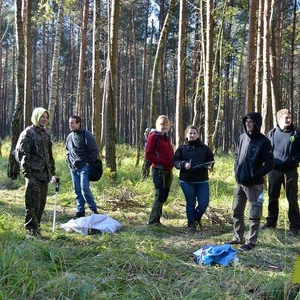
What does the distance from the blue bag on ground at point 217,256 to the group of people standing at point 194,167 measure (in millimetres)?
652

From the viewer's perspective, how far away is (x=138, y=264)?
4.43 metres

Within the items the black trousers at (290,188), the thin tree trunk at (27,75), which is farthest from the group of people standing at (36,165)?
the thin tree trunk at (27,75)

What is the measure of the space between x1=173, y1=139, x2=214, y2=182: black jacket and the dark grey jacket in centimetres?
161

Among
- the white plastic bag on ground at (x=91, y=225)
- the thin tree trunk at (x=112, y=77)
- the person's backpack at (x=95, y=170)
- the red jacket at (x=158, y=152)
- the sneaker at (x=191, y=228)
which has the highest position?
the thin tree trunk at (x=112, y=77)

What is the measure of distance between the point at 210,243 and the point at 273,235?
1.06 metres

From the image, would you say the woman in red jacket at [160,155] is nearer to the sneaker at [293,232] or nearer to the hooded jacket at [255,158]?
the hooded jacket at [255,158]

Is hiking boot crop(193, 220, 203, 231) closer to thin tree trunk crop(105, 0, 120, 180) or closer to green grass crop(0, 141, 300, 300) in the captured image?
green grass crop(0, 141, 300, 300)

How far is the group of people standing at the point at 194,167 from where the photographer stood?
5516 millimetres

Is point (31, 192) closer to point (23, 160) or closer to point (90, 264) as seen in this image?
point (23, 160)

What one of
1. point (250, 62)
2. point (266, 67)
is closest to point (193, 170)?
point (266, 67)

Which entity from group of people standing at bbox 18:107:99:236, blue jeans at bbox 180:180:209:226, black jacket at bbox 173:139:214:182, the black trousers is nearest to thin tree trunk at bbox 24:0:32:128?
group of people standing at bbox 18:107:99:236

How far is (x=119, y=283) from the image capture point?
3938 mm

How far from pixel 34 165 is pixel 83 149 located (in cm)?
167

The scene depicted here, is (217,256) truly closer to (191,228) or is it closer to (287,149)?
(191,228)
